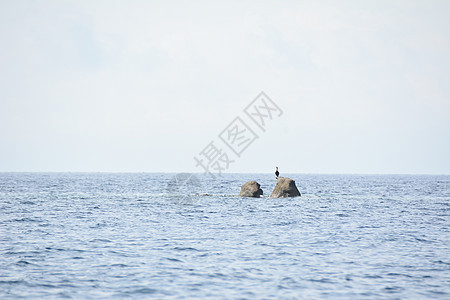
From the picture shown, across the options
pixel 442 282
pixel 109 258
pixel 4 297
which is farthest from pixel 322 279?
pixel 4 297

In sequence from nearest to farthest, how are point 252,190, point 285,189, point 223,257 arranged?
point 223,257 < point 285,189 < point 252,190

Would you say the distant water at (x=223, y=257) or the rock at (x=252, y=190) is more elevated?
the rock at (x=252, y=190)

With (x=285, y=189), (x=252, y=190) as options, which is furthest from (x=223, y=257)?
(x=252, y=190)

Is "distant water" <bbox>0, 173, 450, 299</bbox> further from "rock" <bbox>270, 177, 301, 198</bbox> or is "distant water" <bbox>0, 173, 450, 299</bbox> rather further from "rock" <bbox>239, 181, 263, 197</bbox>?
"rock" <bbox>239, 181, 263, 197</bbox>

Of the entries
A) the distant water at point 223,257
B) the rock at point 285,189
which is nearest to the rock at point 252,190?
the rock at point 285,189

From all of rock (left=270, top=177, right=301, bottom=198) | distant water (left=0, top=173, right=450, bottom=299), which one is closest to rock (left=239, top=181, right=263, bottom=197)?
rock (left=270, top=177, right=301, bottom=198)

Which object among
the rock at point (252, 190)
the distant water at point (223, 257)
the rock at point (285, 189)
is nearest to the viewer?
the distant water at point (223, 257)

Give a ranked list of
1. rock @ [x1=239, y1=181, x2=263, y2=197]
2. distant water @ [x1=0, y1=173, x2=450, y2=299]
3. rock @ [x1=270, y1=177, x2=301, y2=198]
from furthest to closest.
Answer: rock @ [x1=239, y1=181, x2=263, y2=197], rock @ [x1=270, y1=177, x2=301, y2=198], distant water @ [x1=0, y1=173, x2=450, y2=299]

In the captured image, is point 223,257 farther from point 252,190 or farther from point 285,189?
point 252,190

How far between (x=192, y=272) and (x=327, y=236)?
10509 mm

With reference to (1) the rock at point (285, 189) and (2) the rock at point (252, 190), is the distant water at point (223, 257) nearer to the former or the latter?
(1) the rock at point (285, 189)

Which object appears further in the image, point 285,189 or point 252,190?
point 252,190

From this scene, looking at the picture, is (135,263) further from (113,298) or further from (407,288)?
(407,288)

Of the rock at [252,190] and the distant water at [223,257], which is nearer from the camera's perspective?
the distant water at [223,257]
